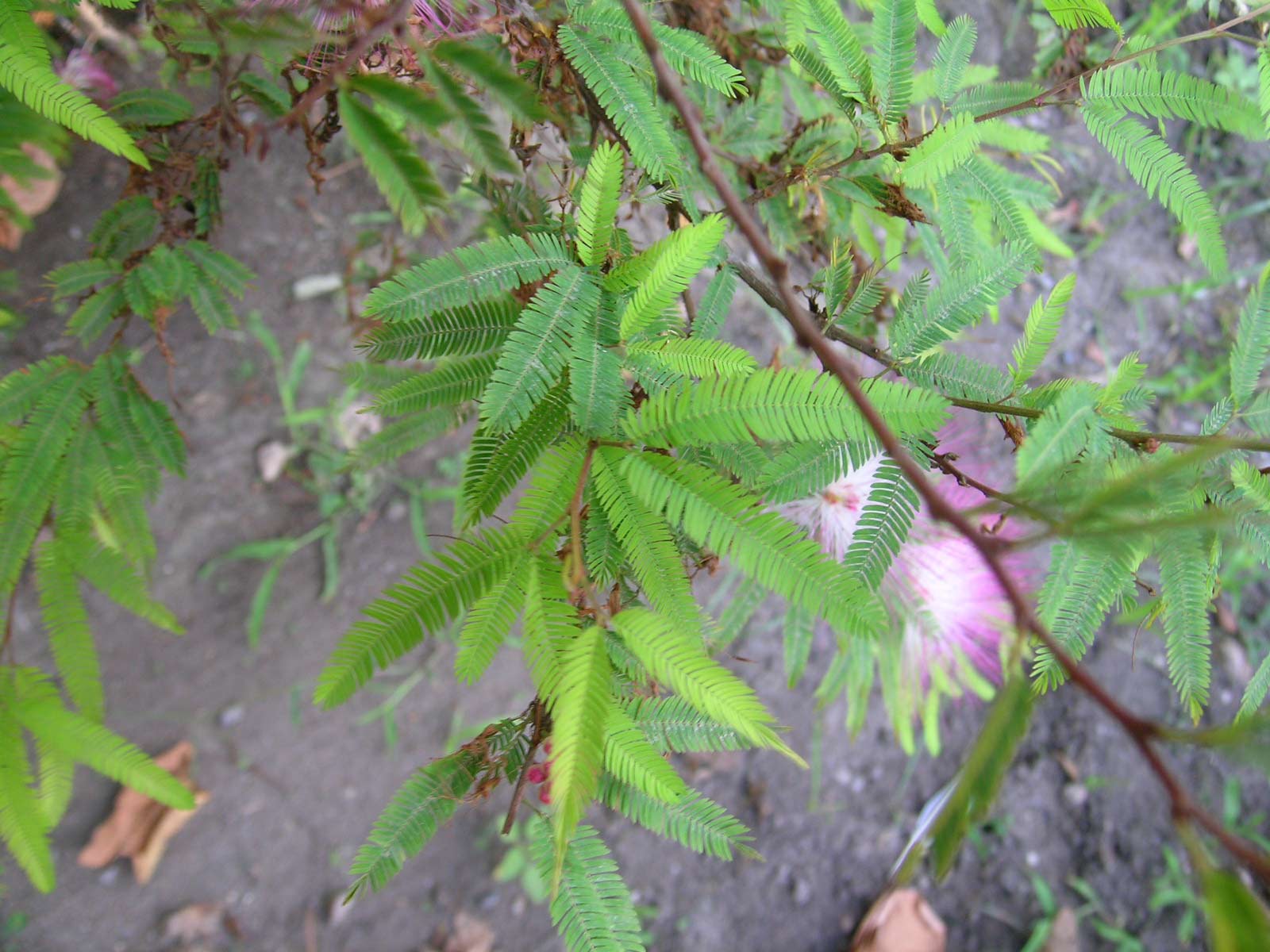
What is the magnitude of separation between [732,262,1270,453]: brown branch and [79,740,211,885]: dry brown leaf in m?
2.03

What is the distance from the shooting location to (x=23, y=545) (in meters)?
1.19

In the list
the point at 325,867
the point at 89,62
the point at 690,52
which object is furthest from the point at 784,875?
the point at 89,62

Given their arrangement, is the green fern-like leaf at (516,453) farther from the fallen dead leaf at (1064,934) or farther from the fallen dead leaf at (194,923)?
the fallen dead leaf at (1064,934)

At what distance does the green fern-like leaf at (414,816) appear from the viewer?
0.85 m

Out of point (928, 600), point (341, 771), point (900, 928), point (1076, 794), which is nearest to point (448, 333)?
point (928, 600)

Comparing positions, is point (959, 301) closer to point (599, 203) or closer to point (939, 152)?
point (939, 152)

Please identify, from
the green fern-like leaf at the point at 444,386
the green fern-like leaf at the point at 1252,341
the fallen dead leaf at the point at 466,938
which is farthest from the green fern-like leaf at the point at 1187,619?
the fallen dead leaf at the point at 466,938

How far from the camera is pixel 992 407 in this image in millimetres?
909

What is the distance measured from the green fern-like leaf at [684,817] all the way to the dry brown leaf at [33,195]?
2.13m

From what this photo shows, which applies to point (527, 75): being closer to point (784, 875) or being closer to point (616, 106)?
point (616, 106)

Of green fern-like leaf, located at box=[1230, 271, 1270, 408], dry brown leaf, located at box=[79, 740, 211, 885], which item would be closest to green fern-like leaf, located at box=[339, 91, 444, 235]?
green fern-like leaf, located at box=[1230, 271, 1270, 408]

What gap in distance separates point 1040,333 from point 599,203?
1.83 ft

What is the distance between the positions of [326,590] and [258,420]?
21.4 inches

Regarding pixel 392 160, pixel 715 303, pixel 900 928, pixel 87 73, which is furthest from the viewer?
pixel 900 928
